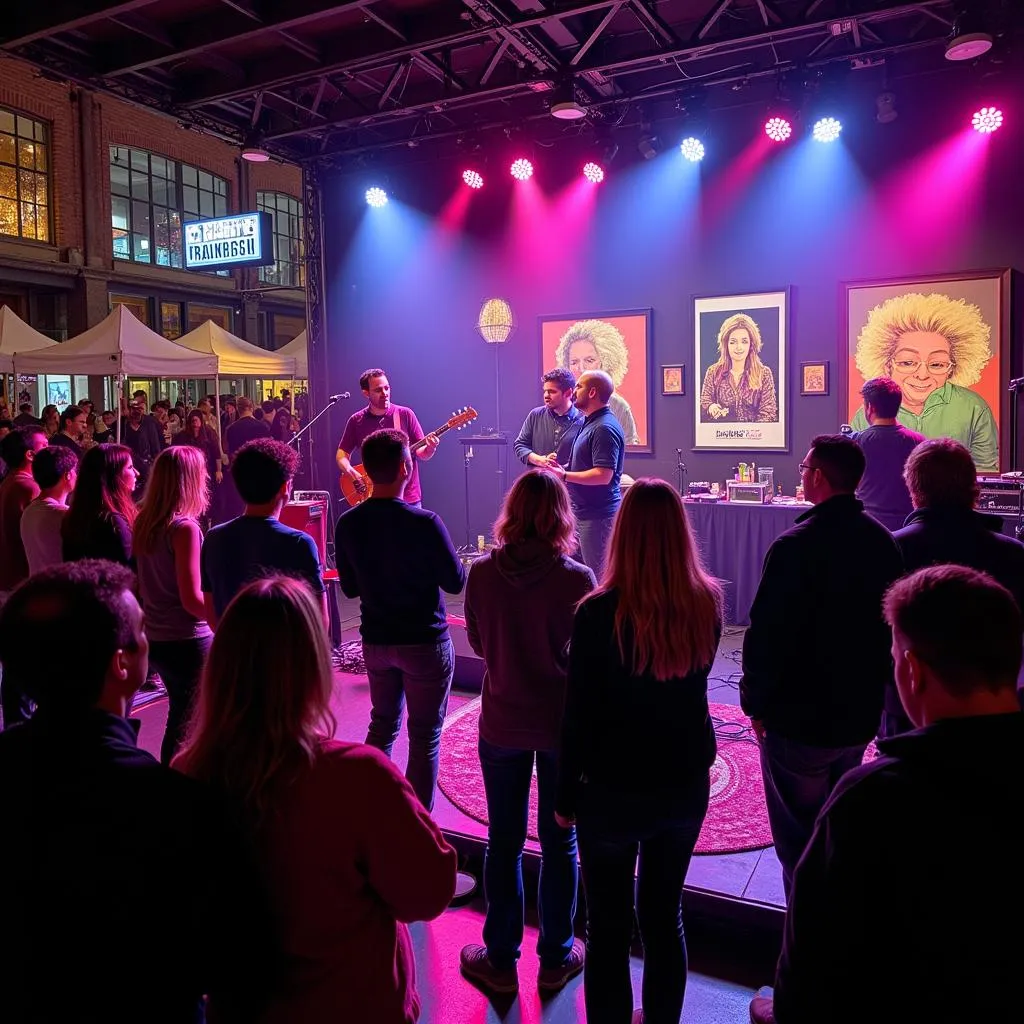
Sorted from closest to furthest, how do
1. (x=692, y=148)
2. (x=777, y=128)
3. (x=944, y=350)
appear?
(x=944, y=350) → (x=777, y=128) → (x=692, y=148)

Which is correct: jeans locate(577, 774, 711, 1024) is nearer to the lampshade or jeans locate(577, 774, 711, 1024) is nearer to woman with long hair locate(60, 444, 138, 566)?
woman with long hair locate(60, 444, 138, 566)

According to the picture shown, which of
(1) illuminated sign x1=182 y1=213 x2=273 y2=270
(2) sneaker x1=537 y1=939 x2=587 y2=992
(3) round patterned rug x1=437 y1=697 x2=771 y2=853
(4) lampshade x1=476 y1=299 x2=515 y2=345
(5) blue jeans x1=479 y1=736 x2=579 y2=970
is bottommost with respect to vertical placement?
(2) sneaker x1=537 y1=939 x2=587 y2=992

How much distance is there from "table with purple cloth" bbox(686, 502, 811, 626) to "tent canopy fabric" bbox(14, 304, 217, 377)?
24.4ft

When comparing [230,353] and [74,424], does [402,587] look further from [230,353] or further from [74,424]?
[230,353]

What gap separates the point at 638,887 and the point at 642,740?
419 millimetres

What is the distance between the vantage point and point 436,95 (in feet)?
25.6

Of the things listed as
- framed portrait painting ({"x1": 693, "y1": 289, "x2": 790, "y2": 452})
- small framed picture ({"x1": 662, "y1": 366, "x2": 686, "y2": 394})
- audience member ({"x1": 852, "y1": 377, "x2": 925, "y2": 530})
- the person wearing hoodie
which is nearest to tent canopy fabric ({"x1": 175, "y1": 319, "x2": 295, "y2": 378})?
small framed picture ({"x1": 662, "y1": 366, "x2": 686, "y2": 394})

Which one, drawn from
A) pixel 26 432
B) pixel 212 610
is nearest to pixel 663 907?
pixel 212 610

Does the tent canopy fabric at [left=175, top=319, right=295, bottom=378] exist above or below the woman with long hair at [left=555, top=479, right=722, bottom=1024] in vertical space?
above

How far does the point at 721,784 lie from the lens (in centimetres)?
413

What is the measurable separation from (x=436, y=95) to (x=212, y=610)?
20.3 feet

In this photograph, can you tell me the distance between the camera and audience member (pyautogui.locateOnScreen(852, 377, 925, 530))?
15.0 ft

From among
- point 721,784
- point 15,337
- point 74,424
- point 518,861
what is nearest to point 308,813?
point 518,861

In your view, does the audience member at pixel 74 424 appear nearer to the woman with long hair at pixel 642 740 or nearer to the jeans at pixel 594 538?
the jeans at pixel 594 538
